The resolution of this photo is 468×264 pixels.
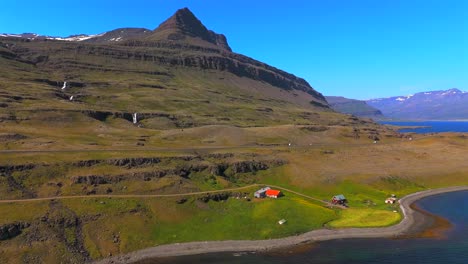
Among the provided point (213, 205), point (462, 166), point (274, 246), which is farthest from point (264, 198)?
point (462, 166)

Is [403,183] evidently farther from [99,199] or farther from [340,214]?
[99,199]

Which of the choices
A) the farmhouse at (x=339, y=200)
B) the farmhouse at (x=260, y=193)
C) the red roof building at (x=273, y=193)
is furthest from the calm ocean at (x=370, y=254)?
the farmhouse at (x=339, y=200)

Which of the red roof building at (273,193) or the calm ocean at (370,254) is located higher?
the red roof building at (273,193)

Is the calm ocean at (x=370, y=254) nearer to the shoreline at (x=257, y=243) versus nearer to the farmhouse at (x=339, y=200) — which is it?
the shoreline at (x=257, y=243)

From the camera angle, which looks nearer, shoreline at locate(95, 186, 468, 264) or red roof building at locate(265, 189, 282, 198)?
Result: shoreline at locate(95, 186, 468, 264)

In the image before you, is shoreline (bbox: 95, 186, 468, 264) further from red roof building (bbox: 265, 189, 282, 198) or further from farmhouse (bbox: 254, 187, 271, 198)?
farmhouse (bbox: 254, 187, 271, 198)

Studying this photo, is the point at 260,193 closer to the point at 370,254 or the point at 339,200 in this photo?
the point at 339,200

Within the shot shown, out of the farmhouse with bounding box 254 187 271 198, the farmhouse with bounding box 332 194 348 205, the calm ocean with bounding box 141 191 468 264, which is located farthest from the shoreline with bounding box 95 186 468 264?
the farmhouse with bounding box 254 187 271 198

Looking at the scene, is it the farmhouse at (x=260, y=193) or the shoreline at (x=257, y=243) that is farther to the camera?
the farmhouse at (x=260, y=193)

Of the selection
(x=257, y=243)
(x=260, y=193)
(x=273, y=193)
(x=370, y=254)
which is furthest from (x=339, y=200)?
(x=257, y=243)

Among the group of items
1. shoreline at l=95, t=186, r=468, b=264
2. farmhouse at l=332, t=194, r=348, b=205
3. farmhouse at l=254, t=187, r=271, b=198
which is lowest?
shoreline at l=95, t=186, r=468, b=264
